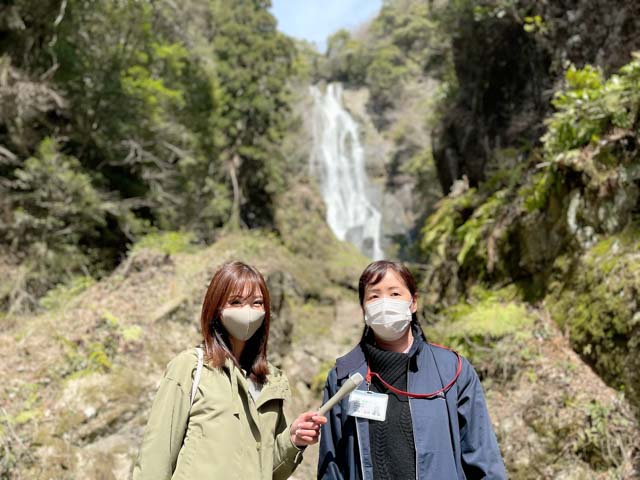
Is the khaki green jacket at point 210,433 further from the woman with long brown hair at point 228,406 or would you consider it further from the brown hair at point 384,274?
the brown hair at point 384,274

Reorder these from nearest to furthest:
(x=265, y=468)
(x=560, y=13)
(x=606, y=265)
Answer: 1. (x=265, y=468)
2. (x=606, y=265)
3. (x=560, y=13)

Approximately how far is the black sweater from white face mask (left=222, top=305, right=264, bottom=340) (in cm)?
63

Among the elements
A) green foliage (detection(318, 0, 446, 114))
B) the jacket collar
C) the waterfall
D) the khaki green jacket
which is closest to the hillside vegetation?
the jacket collar

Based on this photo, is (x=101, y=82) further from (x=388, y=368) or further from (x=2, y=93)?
(x=388, y=368)

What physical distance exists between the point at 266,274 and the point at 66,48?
7.15 m

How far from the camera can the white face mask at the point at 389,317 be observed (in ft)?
7.43

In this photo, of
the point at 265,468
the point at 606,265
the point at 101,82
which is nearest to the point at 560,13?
the point at 606,265

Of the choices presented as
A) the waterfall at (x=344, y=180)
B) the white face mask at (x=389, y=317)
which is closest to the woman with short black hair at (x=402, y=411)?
the white face mask at (x=389, y=317)

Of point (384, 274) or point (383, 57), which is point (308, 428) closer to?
point (384, 274)

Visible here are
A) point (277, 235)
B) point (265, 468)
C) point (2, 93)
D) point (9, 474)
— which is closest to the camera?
point (265, 468)

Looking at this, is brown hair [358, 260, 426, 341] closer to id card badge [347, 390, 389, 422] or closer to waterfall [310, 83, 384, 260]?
id card badge [347, 390, 389, 422]

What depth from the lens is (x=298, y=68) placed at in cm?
2034

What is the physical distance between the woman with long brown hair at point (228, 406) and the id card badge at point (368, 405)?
0.16 meters

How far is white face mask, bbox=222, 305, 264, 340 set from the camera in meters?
2.26
